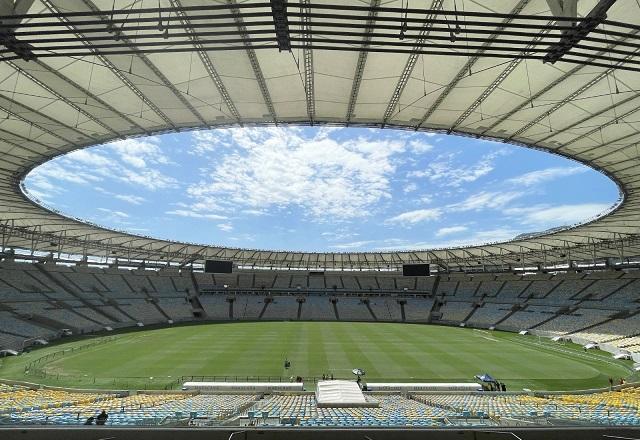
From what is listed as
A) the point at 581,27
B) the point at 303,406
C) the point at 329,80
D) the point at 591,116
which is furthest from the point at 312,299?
the point at 581,27

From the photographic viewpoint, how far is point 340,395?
1947 centimetres

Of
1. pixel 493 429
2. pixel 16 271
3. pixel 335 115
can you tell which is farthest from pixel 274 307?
pixel 493 429

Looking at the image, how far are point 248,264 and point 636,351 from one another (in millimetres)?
63817

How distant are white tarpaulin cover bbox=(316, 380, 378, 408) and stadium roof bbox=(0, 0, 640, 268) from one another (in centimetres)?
1451

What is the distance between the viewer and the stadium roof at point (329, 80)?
11.8m

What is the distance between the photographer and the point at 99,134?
830 inches

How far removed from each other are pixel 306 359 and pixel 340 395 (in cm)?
1676

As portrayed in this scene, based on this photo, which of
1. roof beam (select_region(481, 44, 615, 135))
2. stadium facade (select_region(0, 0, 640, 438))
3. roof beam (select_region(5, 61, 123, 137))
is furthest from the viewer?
roof beam (select_region(481, 44, 615, 135))

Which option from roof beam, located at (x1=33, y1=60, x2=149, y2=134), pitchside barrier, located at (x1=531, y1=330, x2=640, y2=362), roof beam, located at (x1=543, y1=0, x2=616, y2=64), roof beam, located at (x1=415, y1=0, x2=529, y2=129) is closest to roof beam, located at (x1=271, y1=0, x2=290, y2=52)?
roof beam, located at (x1=415, y1=0, x2=529, y2=129)

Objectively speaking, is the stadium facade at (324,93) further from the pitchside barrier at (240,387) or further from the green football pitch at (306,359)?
the green football pitch at (306,359)

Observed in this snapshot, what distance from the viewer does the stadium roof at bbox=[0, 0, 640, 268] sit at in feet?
38.7

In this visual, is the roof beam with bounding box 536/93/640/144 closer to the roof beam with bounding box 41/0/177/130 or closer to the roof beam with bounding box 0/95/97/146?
the roof beam with bounding box 41/0/177/130

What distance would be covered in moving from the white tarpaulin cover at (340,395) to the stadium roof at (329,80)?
14513 mm

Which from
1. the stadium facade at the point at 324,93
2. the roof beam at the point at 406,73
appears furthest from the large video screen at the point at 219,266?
the roof beam at the point at 406,73
